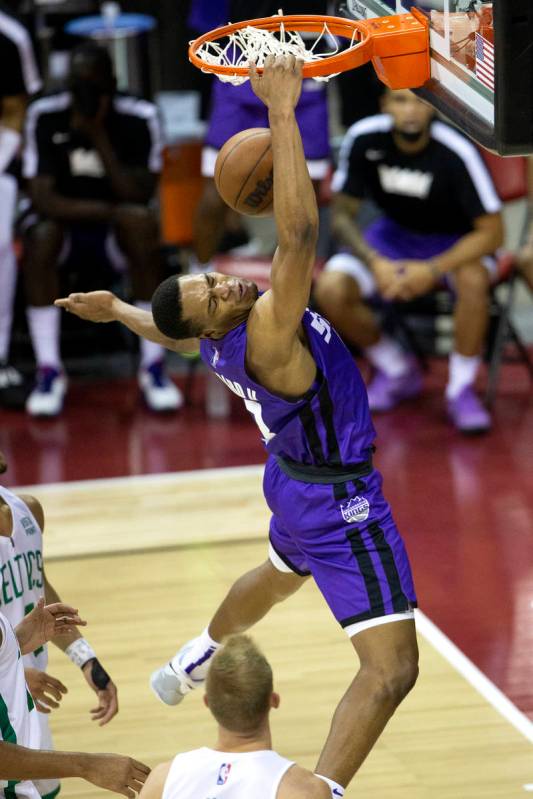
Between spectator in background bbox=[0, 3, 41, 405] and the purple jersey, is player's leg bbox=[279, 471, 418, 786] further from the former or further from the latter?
spectator in background bbox=[0, 3, 41, 405]

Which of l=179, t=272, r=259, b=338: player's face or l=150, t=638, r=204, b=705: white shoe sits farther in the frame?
l=150, t=638, r=204, b=705: white shoe

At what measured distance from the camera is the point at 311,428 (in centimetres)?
374

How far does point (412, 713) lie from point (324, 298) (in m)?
3.58

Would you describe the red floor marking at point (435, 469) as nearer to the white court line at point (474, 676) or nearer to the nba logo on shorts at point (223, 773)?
the white court line at point (474, 676)

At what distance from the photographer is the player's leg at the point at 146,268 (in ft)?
25.6

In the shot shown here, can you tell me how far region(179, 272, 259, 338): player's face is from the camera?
359 cm

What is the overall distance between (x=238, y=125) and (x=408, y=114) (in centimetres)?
105

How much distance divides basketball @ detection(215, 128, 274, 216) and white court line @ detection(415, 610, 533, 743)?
1705 mm

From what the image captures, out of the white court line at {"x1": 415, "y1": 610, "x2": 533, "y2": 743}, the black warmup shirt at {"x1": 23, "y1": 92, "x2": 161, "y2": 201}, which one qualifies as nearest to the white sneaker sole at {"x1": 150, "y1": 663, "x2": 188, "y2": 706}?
the white court line at {"x1": 415, "y1": 610, "x2": 533, "y2": 743}

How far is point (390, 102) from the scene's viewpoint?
7.39 metres

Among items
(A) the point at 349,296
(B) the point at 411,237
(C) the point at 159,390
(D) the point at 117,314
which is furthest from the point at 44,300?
(D) the point at 117,314

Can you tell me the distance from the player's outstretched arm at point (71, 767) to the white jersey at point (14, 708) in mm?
132

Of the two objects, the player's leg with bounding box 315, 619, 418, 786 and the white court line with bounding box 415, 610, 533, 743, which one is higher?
the player's leg with bounding box 315, 619, 418, 786

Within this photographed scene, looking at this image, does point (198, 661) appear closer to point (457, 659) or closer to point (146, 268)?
point (457, 659)
